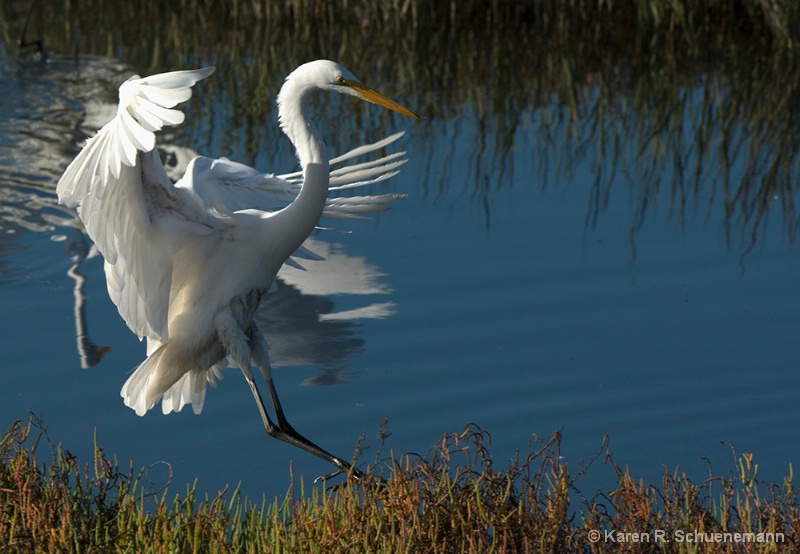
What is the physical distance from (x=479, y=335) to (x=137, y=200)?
209cm

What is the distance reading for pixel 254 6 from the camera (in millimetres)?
11484

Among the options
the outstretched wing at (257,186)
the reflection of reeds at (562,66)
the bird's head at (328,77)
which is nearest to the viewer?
the bird's head at (328,77)

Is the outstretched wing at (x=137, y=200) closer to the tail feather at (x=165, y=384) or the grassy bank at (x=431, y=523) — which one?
the tail feather at (x=165, y=384)

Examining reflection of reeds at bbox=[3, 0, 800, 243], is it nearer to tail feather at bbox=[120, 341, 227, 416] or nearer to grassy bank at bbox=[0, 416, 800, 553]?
tail feather at bbox=[120, 341, 227, 416]

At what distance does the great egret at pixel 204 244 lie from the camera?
3838mm

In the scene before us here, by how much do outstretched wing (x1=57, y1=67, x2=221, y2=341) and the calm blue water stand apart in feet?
2.04

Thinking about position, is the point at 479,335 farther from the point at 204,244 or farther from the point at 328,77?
the point at 328,77

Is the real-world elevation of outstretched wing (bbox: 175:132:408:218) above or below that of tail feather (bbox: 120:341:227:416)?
above

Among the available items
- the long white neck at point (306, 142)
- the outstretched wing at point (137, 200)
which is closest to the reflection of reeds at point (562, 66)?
the long white neck at point (306, 142)

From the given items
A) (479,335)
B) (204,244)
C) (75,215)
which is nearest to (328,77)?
(204,244)

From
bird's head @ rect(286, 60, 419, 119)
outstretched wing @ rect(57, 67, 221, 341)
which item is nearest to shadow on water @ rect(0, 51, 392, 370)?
outstretched wing @ rect(57, 67, 221, 341)

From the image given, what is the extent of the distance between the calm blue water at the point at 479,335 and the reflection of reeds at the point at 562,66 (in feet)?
0.54

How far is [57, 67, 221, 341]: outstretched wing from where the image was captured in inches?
126

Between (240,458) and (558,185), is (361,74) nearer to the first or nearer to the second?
(558,185)
